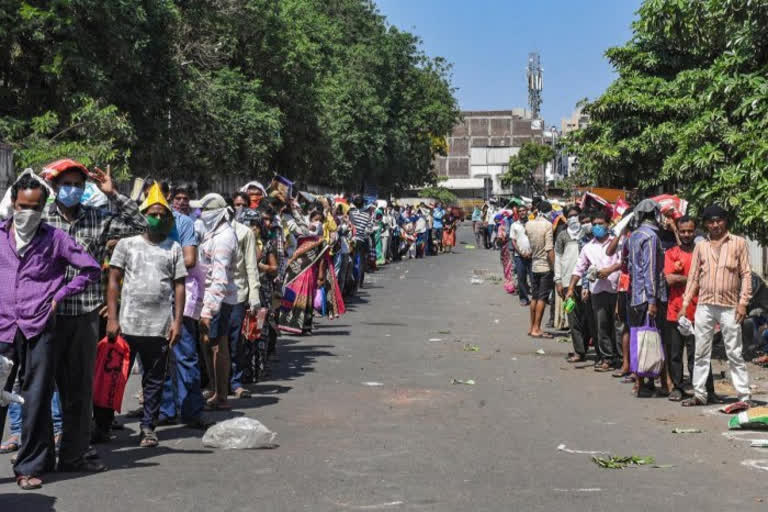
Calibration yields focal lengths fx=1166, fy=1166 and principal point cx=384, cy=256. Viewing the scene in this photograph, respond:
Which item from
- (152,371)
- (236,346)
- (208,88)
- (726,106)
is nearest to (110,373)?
(152,371)

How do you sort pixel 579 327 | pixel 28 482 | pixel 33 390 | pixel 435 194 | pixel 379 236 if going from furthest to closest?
pixel 435 194 → pixel 379 236 → pixel 579 327 → pixel 33 390 → pixel 28 482

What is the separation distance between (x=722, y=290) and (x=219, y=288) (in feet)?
14.5

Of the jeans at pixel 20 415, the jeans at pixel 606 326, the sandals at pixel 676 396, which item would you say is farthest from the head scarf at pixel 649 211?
the jeans at pixel 20 415

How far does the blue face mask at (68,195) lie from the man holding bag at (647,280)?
5.49 m

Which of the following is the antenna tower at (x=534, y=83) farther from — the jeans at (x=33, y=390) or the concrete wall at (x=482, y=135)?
the jeans at (x=33, y=390)

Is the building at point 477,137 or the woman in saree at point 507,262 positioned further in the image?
the building at point 477,137

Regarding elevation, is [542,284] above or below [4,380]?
above

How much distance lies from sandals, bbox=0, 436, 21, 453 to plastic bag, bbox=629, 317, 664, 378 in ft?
18.5

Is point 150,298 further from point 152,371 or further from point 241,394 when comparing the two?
point 241,394

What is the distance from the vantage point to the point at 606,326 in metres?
13.3

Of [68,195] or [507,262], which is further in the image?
[507,262]

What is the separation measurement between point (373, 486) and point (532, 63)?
14353 cm

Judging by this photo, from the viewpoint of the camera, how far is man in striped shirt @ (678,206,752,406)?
33.8 ft

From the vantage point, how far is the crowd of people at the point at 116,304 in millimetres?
7180
